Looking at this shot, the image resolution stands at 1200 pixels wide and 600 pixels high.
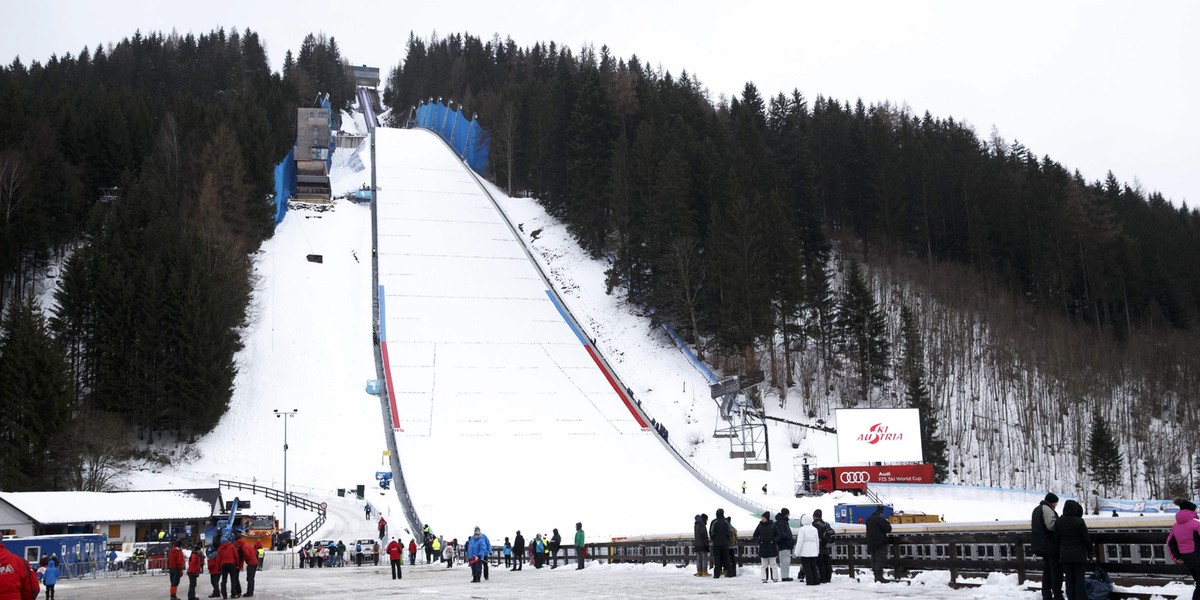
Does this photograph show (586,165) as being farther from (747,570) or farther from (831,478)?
(747,570)

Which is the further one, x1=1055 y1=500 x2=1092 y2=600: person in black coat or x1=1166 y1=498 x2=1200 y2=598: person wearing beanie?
x1=1055 y1=500 x2=1092 y2=600: person in black coat

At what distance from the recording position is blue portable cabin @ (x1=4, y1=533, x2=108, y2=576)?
24.8 m

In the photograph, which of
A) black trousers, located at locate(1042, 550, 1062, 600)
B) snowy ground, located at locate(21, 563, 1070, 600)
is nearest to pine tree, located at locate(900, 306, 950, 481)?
snowy ground, located at locate(21, 563, 1070, 600)

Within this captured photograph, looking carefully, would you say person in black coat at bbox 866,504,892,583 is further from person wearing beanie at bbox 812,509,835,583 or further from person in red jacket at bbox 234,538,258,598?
person in red jacket at bbox 234,538,258,598

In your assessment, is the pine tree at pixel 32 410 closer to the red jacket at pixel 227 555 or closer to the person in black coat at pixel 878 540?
the red jacket at pixel 227 555

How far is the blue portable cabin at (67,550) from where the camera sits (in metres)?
24.8

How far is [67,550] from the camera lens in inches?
1007

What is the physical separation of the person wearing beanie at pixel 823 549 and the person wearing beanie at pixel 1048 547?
4.37 metres

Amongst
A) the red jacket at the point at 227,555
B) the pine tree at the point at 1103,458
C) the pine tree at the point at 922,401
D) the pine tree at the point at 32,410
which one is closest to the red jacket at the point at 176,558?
the red jacket at the point at 227,555

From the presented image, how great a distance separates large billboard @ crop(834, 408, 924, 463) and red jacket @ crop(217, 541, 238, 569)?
1011 inches

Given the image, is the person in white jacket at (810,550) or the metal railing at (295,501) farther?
the metal railing at (295,501)

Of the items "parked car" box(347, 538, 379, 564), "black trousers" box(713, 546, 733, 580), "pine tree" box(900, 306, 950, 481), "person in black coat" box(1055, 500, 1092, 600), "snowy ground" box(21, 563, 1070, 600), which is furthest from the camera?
"pine tree" box(900, 306, 950, 481)

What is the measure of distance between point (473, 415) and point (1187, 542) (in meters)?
32.6

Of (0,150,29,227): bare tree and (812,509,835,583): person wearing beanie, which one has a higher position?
(0,150,29,227): bare tree
